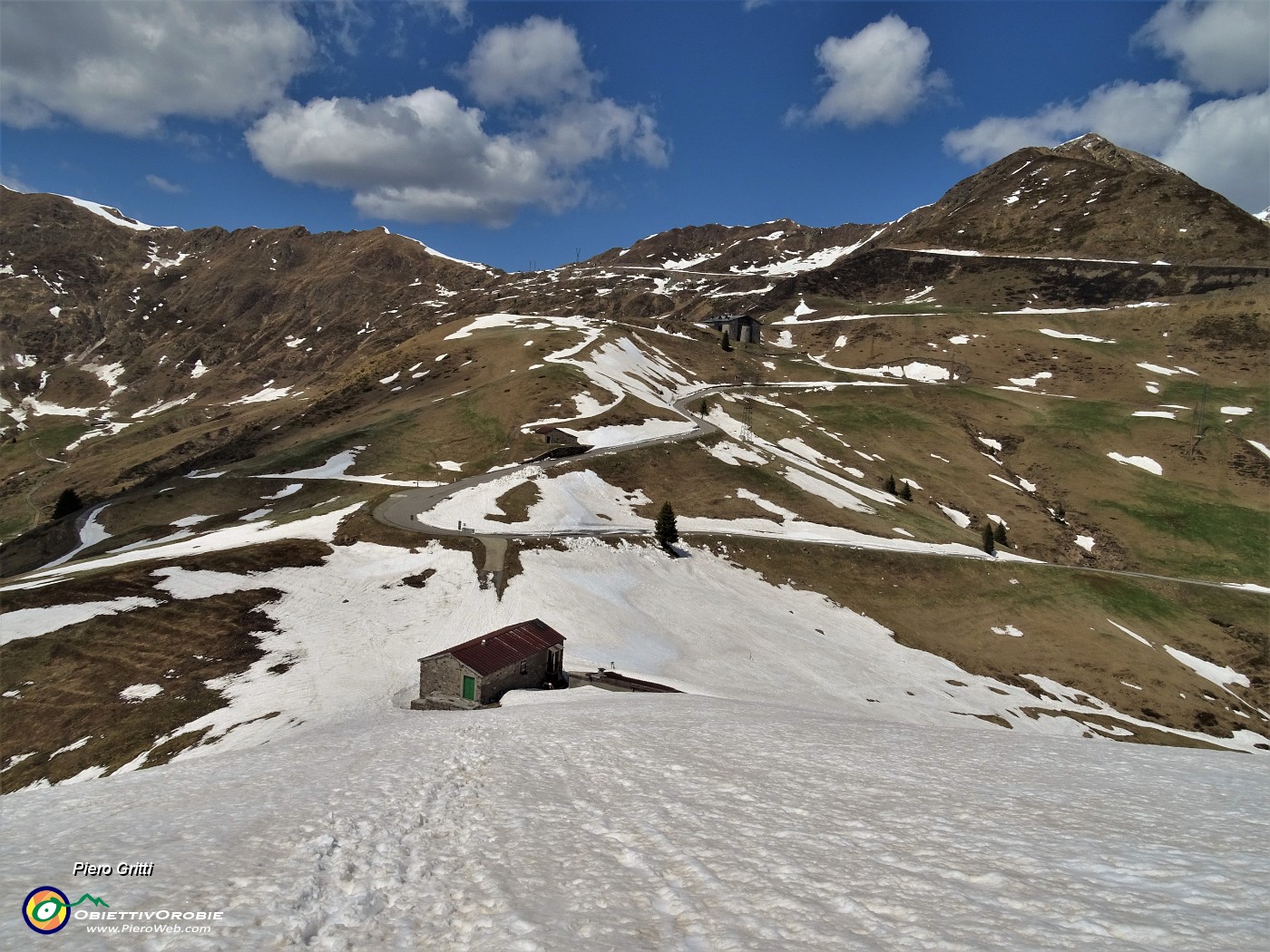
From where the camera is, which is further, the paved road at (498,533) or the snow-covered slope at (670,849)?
the paved road at (498,533)

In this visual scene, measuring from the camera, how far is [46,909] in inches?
294

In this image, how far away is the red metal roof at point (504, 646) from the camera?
106 ft

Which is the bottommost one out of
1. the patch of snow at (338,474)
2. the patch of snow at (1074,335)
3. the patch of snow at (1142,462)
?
the patch of snow at (338,474)

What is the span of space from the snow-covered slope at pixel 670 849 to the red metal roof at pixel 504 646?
15135mm

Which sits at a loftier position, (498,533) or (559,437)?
(559,437)

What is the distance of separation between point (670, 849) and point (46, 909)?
8.07 meters

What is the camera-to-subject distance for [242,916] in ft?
24.3

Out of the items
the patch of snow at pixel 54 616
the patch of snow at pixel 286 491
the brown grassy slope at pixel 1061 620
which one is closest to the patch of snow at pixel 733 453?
the brown grassy slope at pixel 1061 620

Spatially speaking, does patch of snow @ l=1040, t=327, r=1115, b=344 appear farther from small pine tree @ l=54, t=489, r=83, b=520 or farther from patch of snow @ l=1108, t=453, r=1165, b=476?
small pine tree @ l=54, t=489, r=83, b=520

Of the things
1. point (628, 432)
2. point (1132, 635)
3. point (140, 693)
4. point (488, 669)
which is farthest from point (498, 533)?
point (1132, 635)

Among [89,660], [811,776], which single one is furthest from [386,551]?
[811,776]

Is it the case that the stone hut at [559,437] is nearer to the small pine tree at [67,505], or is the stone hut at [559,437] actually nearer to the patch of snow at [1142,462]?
the small pine tree at [67,505]

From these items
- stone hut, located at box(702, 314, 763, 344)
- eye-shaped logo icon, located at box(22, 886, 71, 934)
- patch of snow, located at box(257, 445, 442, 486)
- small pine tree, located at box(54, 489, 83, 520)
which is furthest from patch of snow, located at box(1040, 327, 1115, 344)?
small pine tree, located at box(54, 489, 83, 520)

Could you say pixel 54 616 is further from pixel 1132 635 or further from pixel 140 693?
pixel 1132 635
